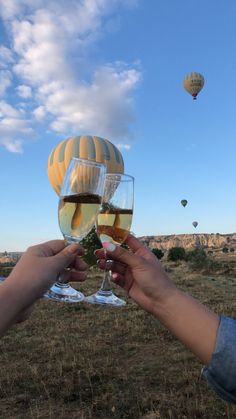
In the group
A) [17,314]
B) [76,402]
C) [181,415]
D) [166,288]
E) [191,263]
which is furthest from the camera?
[191,263]

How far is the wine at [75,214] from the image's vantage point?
1.97 m

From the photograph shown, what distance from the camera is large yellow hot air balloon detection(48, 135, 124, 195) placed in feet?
54.1

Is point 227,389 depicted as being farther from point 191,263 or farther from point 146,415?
point 191,263

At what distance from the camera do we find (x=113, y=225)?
2141mm

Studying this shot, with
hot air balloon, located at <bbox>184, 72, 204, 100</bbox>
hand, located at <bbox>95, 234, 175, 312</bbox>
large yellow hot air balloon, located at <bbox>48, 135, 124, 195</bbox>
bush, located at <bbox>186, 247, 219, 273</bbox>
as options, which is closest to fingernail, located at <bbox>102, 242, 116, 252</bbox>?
Answer: hand, located at <bbox>95, 234, 175, 312</bbox>

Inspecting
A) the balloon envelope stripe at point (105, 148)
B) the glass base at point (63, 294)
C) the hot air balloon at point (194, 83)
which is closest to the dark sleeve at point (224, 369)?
the glass base at point (63, 294)

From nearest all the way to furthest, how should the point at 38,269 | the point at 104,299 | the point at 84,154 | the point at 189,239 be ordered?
1. the point at 38,269
2. the point at 104,299
3. the point at 84,154
4. the point at 189,239

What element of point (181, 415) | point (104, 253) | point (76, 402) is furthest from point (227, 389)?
point (76, 402)

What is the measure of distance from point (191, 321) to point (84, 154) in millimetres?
15098

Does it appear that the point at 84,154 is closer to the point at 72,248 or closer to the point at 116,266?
the point at 116,266

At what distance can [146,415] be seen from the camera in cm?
519

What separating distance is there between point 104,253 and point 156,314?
385 millimetres

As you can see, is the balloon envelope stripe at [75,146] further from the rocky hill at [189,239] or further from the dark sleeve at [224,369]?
the rocky hill at [189,239]

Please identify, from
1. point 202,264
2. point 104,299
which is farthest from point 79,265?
point 202,264
